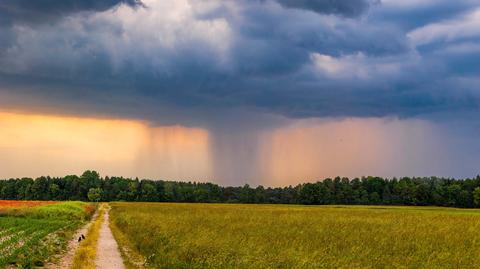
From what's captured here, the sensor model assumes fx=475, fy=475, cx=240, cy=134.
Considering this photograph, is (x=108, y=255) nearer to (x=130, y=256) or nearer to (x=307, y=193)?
(x=130, y=256)

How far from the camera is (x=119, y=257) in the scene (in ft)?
77.5

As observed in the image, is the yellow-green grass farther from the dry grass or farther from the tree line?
the tree line

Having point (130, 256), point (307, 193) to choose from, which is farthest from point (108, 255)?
point (307, 193)

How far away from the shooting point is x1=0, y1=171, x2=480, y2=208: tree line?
136 m

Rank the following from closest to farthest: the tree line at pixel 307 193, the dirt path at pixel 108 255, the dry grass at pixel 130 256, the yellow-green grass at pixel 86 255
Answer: the dirt path at pixel 108 255 → the yellow-green grass at pixel 86 255 → the dry grass at pixel 130 256 → the tree line at pixel 307 193

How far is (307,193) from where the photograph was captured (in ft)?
518

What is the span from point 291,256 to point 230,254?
245 cm

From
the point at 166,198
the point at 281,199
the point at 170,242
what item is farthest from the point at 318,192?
the point at 170,242

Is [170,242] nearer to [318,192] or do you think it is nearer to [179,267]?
[179,267]

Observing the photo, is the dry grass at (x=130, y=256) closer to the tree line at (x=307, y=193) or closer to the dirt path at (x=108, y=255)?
the dirt path at (x=108, y=255)

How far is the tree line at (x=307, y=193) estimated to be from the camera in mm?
136375

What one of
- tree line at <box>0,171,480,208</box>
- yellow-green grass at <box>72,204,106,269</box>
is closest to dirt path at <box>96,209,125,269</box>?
yellow-green grass at <box>72,204,106,269</box>

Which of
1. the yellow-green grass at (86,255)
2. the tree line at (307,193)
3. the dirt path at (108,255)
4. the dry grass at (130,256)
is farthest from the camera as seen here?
the tree line at (307,193)

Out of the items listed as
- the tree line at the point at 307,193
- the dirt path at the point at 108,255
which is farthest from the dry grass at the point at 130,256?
the tree line at the point at 307,193
